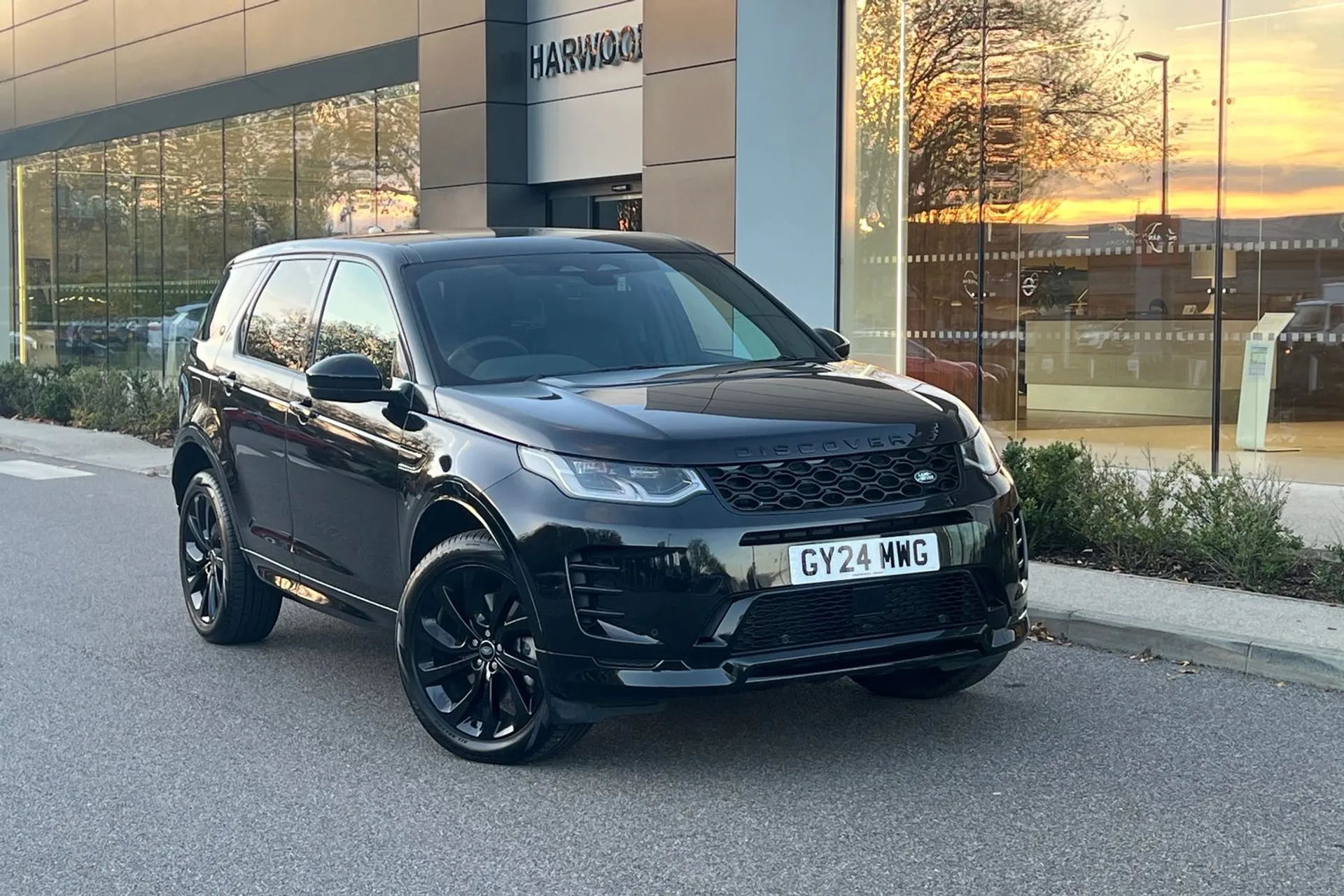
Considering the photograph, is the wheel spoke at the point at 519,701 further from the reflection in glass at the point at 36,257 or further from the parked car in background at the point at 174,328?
the reflection in glass at the point at 36,257

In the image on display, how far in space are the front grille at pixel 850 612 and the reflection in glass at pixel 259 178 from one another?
67.2ft

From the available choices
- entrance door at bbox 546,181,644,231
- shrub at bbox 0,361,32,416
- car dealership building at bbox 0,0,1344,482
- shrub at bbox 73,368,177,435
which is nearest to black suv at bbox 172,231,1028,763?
car dealership building at bbox 0,0,1344,482

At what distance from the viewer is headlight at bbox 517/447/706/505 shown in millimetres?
4789

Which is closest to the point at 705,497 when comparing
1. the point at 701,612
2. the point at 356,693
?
the point at 701,612

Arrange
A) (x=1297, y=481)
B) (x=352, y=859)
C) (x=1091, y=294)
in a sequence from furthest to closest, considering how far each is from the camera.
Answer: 1. (x=1091, y=294)
2. (x=1297, y=481)
3. (x=352, y=859)

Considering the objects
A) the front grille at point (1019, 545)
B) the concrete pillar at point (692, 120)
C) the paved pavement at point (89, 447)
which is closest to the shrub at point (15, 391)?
the paved pavement at point (89, 447)

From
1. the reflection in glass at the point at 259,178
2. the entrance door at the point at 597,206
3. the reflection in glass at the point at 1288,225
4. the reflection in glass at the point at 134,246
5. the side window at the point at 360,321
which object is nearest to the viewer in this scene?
the side window at the point at 360,321

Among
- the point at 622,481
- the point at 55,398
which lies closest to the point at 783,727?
the point at 622,481

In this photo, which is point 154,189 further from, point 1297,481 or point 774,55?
point 1297,481

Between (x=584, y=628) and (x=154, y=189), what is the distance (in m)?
25.3

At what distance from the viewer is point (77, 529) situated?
1157 centimetres

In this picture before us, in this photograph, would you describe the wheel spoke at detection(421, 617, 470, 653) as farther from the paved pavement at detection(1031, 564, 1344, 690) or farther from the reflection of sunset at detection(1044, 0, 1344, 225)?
the reflection of sunset at detection(1044, 0, 1344, 225)

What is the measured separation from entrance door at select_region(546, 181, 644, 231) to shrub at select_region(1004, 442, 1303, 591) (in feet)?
32.2

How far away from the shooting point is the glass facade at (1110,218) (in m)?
13.5
